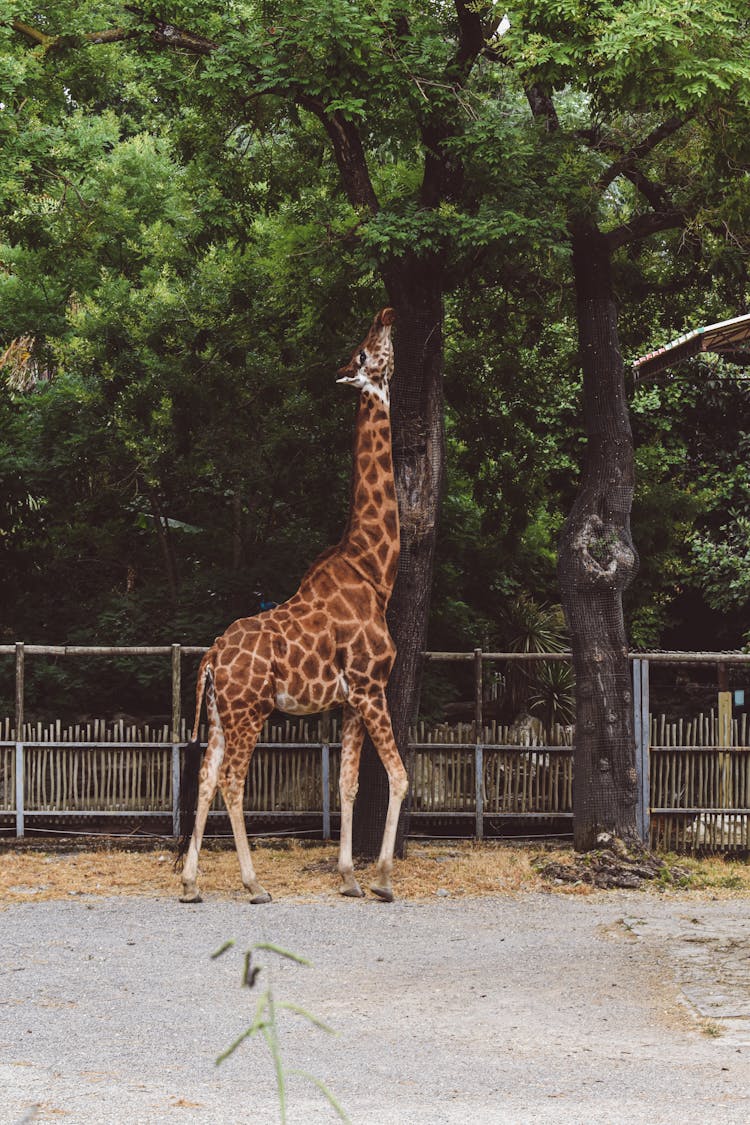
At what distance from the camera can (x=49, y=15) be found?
12.9m

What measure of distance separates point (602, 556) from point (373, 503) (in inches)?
83.0

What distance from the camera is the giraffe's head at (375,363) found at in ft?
40.4

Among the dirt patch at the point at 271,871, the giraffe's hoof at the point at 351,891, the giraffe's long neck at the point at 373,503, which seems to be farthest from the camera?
the giraffe's long neck at the point at 373,503

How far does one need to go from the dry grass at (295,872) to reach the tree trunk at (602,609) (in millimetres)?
660

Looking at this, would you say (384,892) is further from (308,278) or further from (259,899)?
(308,278)

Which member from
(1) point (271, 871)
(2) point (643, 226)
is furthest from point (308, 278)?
(1) point (271, 871)

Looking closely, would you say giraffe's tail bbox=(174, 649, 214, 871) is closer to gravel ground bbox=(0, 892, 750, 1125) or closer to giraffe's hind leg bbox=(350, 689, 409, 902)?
gravel ground bbox=(0, 892, 750, 1125)

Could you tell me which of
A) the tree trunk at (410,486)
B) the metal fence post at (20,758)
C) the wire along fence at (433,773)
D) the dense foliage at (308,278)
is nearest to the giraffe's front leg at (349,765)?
the tree trunk at (410,486)

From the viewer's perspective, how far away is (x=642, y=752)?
13211mm

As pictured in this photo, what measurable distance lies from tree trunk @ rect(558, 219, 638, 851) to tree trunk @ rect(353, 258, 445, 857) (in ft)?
4.21

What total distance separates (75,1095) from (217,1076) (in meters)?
0.69

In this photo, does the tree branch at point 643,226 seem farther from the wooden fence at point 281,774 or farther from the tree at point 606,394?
the wooden fence at point 281,774

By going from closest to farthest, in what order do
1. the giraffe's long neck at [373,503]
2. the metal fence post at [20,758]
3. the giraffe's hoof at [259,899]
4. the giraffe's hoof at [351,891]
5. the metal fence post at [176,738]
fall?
the giraffe's hoof at [259,899], the giraffe's hoof at [351,891], the giraffe's long neck at [373,503], the metal fence post at [20,758], the metal fence post at [176,738]

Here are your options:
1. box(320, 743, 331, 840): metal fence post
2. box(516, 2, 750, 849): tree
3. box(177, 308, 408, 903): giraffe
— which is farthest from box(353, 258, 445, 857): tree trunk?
box(516, 2, 750, 849): tree
